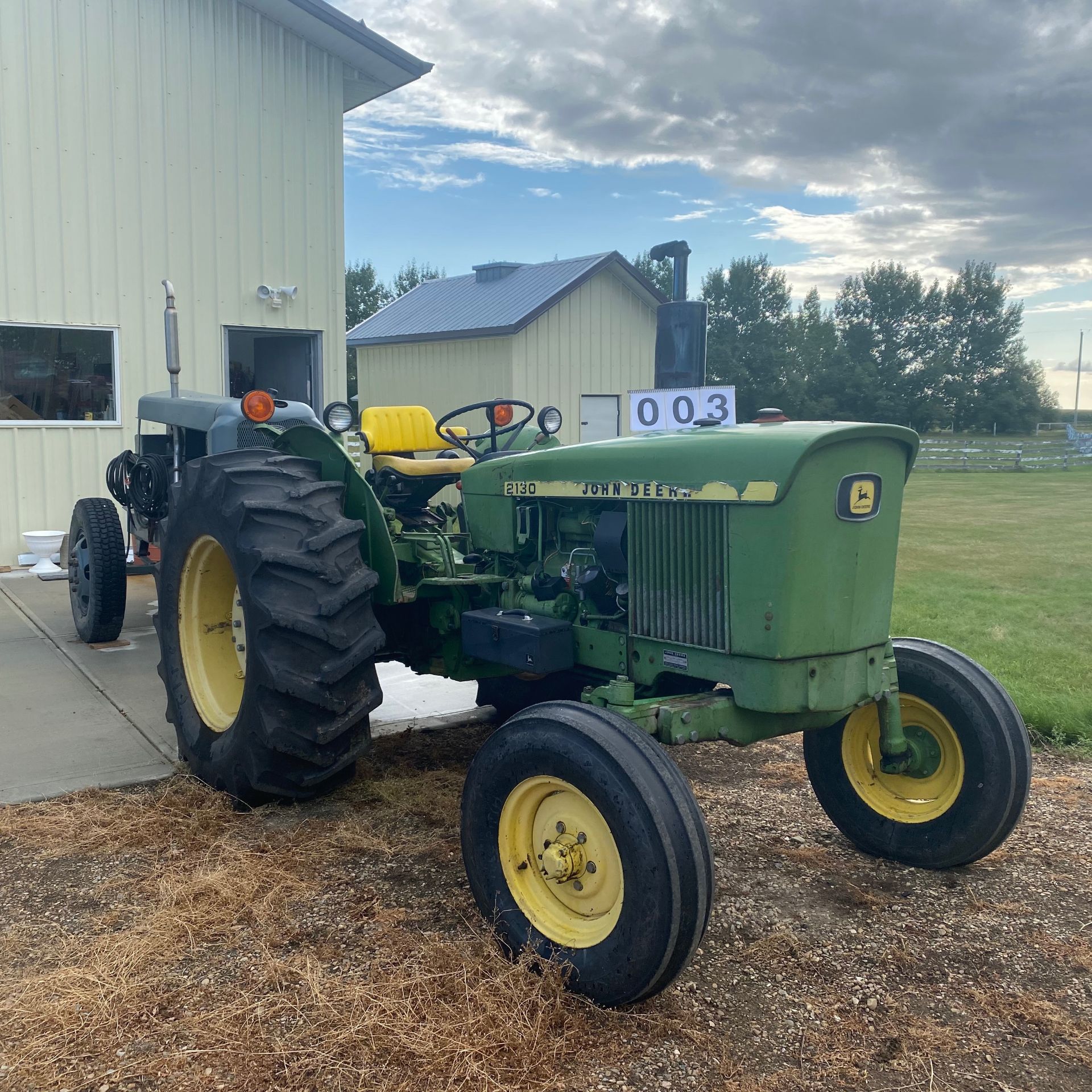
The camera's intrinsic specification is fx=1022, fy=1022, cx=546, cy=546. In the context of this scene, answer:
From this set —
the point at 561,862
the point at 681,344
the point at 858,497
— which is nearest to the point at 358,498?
the point at 561,862

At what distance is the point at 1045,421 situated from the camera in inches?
1916

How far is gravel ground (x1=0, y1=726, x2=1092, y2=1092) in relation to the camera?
2.42 m

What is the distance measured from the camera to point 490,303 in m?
17.8

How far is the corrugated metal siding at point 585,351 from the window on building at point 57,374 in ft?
25.2

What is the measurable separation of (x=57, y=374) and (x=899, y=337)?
156 feet

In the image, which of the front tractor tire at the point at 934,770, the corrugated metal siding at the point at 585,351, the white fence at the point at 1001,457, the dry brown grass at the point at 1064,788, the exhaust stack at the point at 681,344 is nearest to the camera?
the front tractor tire at the point at 934,770

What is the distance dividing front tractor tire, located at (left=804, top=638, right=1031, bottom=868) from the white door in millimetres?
13777

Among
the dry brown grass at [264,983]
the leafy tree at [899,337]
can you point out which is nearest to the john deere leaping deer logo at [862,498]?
the dry brown grass at [264,983]

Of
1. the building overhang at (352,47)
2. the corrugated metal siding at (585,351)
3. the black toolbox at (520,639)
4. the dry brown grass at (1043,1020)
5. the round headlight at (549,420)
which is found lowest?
the dry brown grass at (1043,1020)

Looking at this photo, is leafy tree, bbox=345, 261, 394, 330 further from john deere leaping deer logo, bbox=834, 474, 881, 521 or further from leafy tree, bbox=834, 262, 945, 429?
john deere leaping deer logo, bbox=834, 474, 881, 521

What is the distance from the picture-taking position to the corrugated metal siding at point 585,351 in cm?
1655

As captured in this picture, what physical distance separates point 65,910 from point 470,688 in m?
2.80

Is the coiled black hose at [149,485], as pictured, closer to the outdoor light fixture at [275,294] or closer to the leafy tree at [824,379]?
the outdoor light fixture at [275,294]

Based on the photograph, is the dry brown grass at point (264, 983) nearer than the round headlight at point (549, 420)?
Yes
